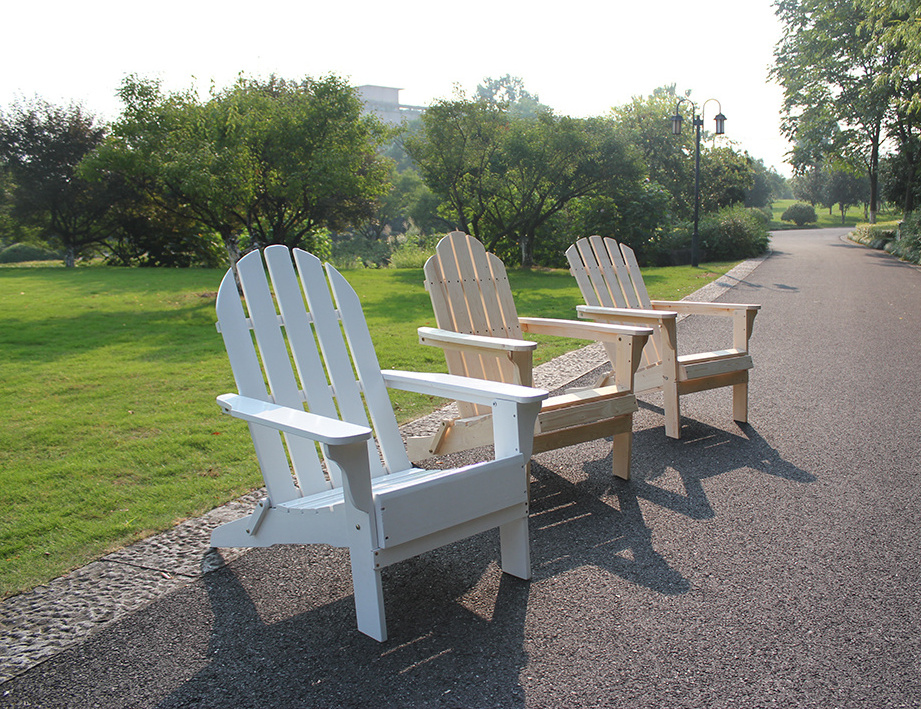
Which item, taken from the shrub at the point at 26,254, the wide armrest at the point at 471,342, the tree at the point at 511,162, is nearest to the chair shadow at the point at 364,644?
the wide armrest at the point at 471,342

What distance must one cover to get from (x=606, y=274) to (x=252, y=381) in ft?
10.0

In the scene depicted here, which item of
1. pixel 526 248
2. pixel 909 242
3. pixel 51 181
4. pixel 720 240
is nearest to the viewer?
pixel 526 248

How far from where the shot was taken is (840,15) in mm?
24344

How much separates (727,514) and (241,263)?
7.99 ft

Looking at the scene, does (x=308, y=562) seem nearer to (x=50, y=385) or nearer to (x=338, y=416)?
(x=338, y=416)

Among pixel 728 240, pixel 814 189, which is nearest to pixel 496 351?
pixel 728 240

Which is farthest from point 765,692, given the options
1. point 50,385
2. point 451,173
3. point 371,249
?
point 371,249

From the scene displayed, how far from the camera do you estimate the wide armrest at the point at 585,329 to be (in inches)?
138

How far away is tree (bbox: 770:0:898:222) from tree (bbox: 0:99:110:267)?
2559 cm

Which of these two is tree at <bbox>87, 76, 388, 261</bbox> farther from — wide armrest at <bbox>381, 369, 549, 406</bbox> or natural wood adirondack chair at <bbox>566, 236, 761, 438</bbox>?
wide armrest at <bbox>381, 369, 549, 406</bbox>

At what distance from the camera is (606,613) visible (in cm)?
228

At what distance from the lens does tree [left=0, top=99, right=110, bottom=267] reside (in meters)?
19.7

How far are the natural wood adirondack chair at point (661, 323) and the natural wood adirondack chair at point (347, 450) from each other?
1.86 m

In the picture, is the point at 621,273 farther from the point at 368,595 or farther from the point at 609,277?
the point at 368,595
